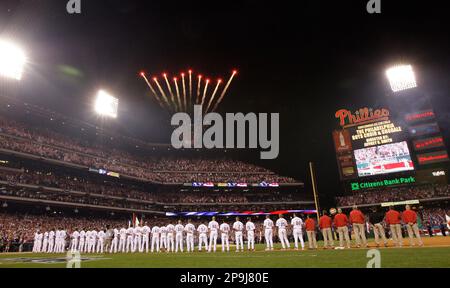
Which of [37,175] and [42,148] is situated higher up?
[42,148]

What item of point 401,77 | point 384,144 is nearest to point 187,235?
point 384,144

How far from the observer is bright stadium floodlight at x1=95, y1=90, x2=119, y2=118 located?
1923 inches

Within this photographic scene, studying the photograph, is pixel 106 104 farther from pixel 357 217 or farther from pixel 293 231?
pixel 357 217

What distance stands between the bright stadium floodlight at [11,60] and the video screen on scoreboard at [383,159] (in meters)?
47.4

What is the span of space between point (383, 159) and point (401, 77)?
11961 millimetres

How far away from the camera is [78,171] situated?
144ft

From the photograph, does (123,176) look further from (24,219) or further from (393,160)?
(393,160)

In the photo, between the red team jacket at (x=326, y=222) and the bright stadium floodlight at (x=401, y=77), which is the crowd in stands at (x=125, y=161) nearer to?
the bright stadium floodlight at (x=401, y=77)

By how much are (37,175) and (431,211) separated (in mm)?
56316

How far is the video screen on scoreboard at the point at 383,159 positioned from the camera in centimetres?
4070

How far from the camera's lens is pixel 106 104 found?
50.2m

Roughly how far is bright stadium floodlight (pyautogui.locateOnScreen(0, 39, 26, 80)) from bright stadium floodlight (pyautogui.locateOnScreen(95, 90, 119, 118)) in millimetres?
12030
